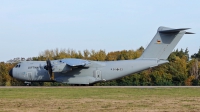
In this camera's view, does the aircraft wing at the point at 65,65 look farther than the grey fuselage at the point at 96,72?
No

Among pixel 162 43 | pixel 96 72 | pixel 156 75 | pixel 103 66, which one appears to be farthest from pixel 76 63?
pixel 156 75

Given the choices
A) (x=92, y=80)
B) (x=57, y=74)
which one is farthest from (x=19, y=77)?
(x=92, y=80)

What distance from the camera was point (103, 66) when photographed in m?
35.9

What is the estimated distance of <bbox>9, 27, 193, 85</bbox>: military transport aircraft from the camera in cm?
3481

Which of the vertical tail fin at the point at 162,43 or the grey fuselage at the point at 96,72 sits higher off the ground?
the vertical tail fin at the point at 162,43

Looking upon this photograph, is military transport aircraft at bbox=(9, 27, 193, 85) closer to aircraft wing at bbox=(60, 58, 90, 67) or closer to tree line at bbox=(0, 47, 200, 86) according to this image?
aircraft wing at bbox=(60, 58, 90, 67)

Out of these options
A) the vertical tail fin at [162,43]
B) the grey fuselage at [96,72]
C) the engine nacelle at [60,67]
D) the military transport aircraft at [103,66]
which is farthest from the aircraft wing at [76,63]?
the vertical tail fin at [162,43]

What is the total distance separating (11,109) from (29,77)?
2240 cm

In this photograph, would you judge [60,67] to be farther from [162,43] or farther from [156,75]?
[156,75]

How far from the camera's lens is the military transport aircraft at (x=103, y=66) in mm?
34812

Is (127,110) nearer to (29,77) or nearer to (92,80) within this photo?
(92,80)

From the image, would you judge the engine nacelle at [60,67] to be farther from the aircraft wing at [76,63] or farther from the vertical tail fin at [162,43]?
the vertical tail fin at [162,43]

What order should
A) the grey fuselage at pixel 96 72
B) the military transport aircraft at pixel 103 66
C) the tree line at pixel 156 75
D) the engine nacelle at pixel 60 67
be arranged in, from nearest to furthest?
the engine nacelle at pixel 60 67 → the military transport aircraft at pixel 103 66 → the grey fuselage at pixel 96 72 → the tree line at pixel 156 75

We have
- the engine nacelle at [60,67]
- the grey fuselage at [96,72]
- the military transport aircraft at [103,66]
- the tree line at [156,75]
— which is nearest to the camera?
the engine nacelle at [60,67]
